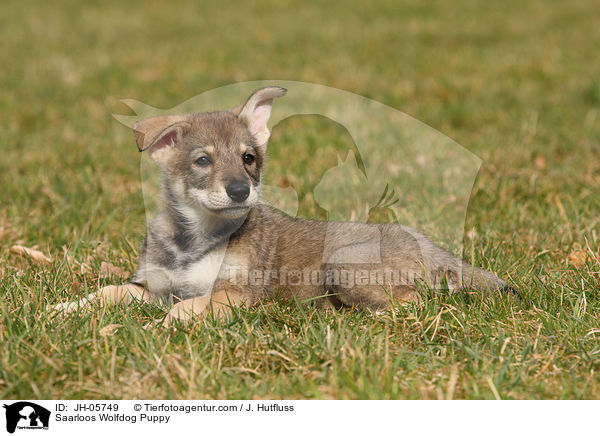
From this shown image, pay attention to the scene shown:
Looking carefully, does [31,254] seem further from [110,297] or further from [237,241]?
[237,241]

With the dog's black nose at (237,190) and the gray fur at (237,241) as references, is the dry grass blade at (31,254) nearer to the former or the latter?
the gray fur at (237,241)

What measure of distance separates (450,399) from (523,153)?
4.38m

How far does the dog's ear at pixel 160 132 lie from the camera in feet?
11.7

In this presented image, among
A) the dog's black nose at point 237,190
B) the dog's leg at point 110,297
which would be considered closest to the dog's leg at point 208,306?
the dog's leg at point 110,297

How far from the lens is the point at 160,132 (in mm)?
3580

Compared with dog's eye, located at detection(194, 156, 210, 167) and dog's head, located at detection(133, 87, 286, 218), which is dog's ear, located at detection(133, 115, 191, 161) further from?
dog's eye, located at detection(194, 156, 210, 167)

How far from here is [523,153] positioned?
21.5ft

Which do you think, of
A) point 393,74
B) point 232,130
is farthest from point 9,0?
point 232,130
